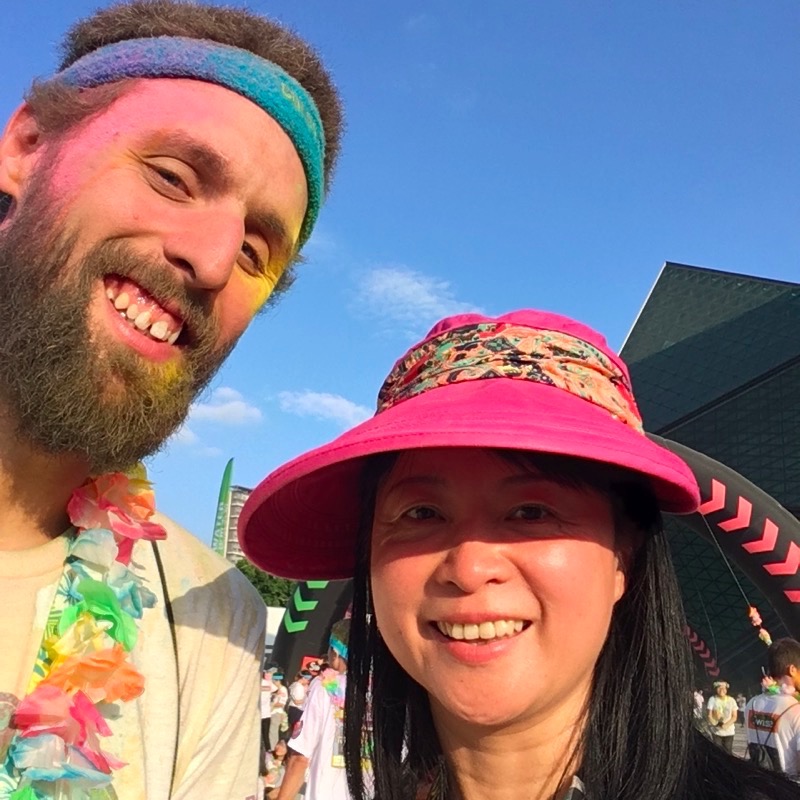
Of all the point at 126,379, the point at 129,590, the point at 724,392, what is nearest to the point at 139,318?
the point at 126,379

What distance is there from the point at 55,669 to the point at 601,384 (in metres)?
1.12

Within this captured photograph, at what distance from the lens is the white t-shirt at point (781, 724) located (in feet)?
17.4

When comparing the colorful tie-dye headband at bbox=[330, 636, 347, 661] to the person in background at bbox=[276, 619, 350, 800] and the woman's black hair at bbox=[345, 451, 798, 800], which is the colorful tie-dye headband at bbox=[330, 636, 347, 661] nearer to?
the person in background at bbox=[276, 619, 350, 800]

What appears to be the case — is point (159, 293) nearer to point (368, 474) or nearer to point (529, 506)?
point (368, 474)

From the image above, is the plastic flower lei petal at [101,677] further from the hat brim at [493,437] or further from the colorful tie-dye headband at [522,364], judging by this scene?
the colorful tie-dye headband at [522,364]

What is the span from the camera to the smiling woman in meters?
1.25

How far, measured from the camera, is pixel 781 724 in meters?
5.51

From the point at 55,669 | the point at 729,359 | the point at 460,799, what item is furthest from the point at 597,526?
the point at 729,359

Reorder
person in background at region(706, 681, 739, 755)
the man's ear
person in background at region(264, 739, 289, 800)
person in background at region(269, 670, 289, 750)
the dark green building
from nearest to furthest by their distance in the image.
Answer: the man's ear → person in background at region(264, 739, 289, 800) → person in background at region(269, 670, 289, 750) → person in background at region(706, 681, 739, 755) → the dark green building

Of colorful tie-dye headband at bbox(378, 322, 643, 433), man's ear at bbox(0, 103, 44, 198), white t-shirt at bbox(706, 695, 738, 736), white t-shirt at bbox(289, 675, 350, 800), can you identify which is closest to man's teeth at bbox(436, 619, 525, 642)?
colorful tie-dye headband at bbox(378, 322, 643, 433)

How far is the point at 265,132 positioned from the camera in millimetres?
1719

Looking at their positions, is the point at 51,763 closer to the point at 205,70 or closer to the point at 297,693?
the point at 205,70

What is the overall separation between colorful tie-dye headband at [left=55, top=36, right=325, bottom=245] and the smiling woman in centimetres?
69

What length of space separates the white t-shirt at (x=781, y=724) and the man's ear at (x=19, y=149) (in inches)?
219
